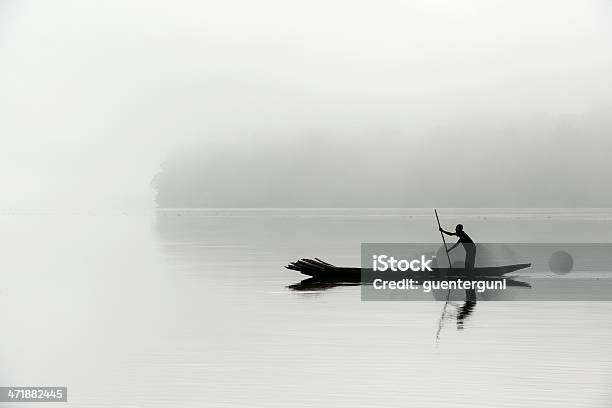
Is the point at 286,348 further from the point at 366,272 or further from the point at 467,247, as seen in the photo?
the point at 366,272

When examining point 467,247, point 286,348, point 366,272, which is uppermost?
point 467,247

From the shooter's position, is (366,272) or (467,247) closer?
(467,247)

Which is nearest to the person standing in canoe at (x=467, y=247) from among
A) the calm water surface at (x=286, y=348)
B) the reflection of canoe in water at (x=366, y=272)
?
the reflection of canoe in water at (x=366, y=272)

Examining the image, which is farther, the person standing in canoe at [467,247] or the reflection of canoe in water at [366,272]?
the reflection of canoe in water at [366,272]

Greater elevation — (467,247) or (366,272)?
(467,247)

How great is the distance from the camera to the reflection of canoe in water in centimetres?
3450

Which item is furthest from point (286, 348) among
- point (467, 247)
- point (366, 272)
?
point (366, 272)

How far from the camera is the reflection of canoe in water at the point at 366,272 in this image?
34500 millimetres

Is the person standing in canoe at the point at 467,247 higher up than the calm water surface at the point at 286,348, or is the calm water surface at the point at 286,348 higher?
the person standing in canoe at the point at 467,247

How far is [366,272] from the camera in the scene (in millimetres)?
35531

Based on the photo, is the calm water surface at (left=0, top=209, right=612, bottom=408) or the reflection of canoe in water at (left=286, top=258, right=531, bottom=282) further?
the reflection of canoe in water at (left=286, top=258, right=531, bottom=282)

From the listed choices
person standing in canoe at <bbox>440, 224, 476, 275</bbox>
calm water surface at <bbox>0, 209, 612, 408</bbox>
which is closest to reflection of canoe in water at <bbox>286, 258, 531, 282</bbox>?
person standing in canoe at <bbox>440, 224, 476, 275</bbox>

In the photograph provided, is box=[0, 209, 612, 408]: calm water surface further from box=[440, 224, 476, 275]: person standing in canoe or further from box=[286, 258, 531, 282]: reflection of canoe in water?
box=[440, 224, 476, 275]: person standing in canoe

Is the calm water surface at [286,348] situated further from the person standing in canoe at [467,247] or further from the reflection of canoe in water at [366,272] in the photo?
the person standing in canoe at [467,247]
